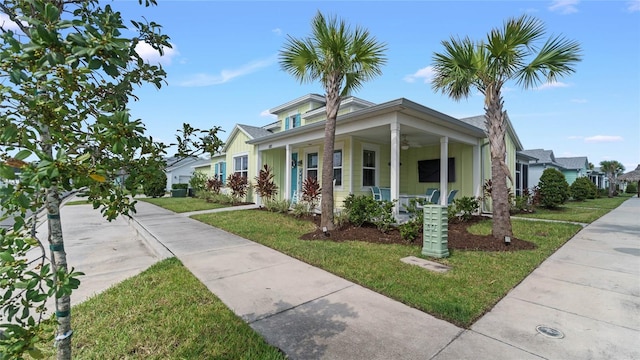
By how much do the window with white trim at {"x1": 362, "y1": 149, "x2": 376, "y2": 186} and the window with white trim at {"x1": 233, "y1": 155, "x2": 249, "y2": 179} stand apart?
7.10m

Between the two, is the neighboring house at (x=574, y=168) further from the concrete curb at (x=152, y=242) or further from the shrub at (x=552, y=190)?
the concrete curb at (x=152, y=242)

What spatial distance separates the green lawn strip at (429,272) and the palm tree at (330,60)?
174 cm

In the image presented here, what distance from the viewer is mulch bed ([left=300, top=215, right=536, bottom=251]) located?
20.5ft

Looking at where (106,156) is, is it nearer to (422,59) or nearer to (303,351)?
(303,351)

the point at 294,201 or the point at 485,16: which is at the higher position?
the point at 485,16

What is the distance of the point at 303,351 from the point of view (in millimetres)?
2568

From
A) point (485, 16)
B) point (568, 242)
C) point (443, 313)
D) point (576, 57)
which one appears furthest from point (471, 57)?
point (443, 313)

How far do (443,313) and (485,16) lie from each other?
23.0ft

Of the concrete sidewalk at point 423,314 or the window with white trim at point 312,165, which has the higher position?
the window with white trim at point 312,165

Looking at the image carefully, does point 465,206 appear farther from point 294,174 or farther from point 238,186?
point 238,186

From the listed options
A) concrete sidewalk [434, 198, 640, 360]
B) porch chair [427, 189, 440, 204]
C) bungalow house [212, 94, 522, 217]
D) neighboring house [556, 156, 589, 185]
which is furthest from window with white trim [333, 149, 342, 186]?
neighboring house [556, 156, 589, 185]

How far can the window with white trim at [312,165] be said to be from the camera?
41.3 feet

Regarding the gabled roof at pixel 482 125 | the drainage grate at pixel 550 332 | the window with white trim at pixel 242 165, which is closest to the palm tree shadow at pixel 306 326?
the drainage grate at pixel 550 332

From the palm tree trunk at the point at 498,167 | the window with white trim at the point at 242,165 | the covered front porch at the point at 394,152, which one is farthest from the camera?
the window with white trim at the point at 242,165
